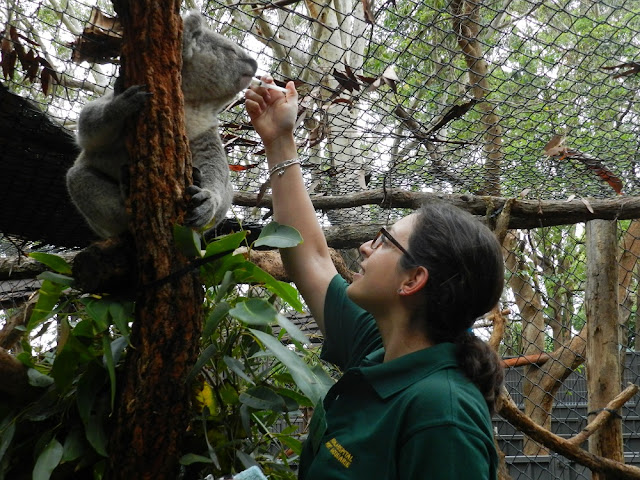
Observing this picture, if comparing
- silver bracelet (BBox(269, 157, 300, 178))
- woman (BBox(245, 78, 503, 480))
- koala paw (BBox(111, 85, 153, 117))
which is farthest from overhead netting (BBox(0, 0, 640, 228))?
woman (BBox(245, 78, 503, 480))

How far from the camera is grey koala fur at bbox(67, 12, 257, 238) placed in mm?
1938

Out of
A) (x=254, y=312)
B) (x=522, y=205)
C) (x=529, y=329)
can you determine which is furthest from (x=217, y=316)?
(x=529, y=329)

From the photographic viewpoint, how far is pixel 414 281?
5.37 ft

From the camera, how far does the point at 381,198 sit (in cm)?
344

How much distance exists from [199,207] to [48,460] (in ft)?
2.70

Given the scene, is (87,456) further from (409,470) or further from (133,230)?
(409,470)

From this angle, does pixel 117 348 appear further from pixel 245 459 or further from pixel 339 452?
pixel 339 452

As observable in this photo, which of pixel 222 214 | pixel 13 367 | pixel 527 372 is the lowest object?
pixel 527 372

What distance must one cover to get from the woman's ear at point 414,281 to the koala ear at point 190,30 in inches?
66.2

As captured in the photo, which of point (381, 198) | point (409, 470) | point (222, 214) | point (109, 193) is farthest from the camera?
point (381, 198)

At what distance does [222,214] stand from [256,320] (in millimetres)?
1292

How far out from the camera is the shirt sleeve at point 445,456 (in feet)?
4.00

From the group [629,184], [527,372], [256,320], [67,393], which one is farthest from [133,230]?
[527,372]

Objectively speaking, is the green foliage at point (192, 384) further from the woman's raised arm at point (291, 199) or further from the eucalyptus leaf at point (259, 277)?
the woman's raised arm at point (291, 199)
